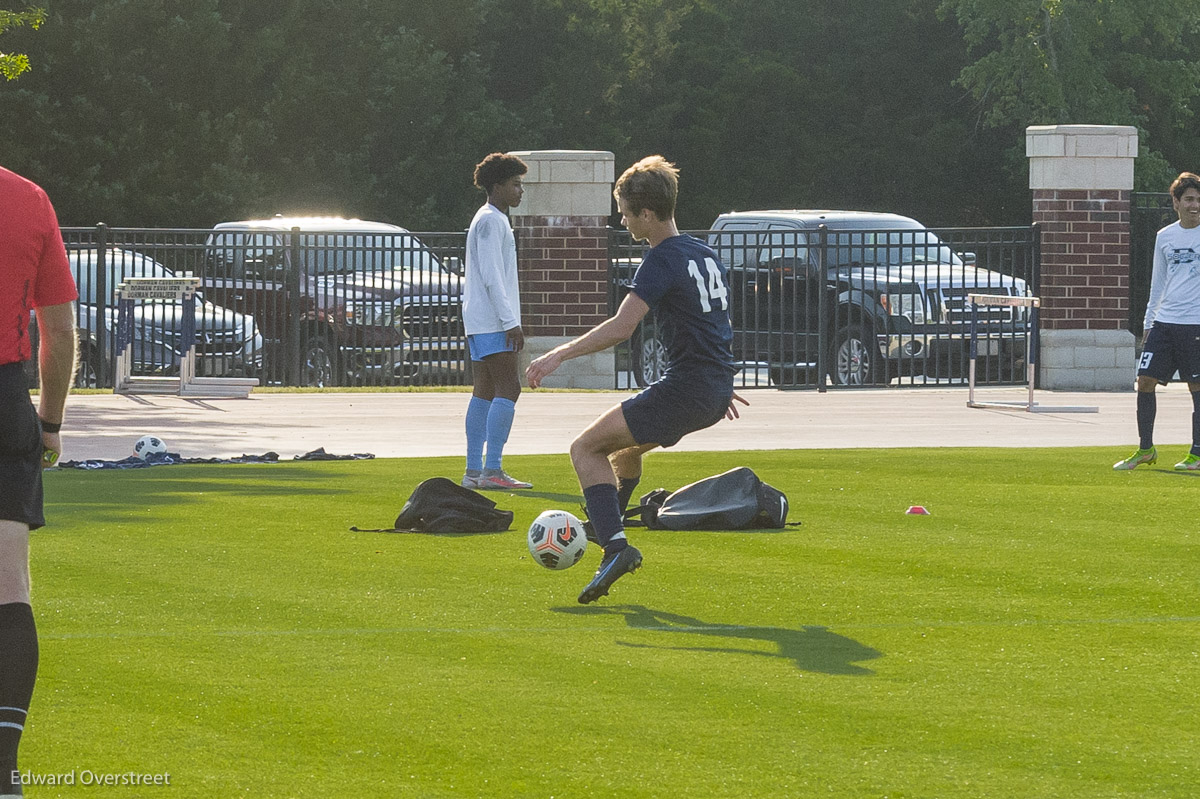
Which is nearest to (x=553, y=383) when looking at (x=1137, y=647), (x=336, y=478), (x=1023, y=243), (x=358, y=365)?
(x=358, y=365)

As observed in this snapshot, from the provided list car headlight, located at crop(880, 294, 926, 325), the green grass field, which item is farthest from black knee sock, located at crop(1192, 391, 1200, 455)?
car headlight, located at crop(880, 294, 926, 325)

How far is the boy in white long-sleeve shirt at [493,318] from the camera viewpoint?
11.6m

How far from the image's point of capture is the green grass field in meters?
5.18

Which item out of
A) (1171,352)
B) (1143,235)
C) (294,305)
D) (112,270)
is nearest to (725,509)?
(1171,352)

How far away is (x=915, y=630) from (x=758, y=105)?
164 ft

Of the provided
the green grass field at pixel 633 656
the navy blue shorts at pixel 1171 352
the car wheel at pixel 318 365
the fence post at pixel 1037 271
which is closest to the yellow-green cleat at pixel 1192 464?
the navy blue shorts at pixel 1171 352

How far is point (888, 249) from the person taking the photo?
22.3 m

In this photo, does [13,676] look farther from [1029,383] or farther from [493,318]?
[1029,383]

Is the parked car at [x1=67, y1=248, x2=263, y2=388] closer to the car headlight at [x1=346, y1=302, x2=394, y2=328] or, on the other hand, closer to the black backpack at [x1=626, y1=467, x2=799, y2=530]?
the car headlight at [x1=346, y1=302, x2=394, y2=328]

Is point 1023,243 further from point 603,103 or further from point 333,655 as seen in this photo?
point 603,103

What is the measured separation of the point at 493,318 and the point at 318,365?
12.1 metres

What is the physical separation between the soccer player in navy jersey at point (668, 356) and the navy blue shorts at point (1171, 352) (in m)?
5.84

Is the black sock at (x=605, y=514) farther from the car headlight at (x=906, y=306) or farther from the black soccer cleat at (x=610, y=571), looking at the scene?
the car headlight at (x=906, y=306)

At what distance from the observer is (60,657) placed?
21.7 ft
